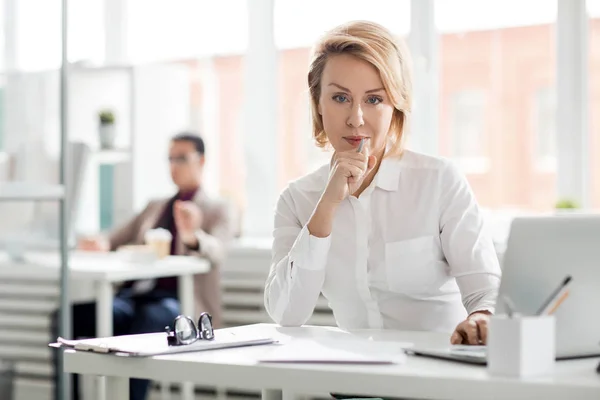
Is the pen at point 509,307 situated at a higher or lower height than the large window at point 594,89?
lower

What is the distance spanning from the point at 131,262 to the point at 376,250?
1967 millimetres

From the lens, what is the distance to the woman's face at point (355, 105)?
1.87 meters

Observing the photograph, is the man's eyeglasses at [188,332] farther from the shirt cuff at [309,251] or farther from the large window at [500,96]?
the large window at [500,96]

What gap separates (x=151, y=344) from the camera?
146cm

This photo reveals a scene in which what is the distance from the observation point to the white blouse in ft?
6.04

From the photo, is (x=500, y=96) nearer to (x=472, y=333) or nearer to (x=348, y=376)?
(x=472, y=333)

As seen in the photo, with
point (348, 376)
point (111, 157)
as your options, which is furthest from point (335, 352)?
point (111, 157)

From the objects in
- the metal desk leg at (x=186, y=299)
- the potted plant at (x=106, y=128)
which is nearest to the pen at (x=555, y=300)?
the metal desk leg at (x=186, y=299)

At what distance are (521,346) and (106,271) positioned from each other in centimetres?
240

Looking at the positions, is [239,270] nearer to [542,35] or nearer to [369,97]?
[542,35]

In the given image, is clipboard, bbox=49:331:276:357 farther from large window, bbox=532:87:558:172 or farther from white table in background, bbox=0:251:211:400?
large window, bbox=532:87:558:172

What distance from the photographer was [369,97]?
1878 mm

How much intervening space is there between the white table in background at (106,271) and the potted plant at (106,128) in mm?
620

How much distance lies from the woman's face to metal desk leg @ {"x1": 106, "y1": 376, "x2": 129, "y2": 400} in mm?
718
